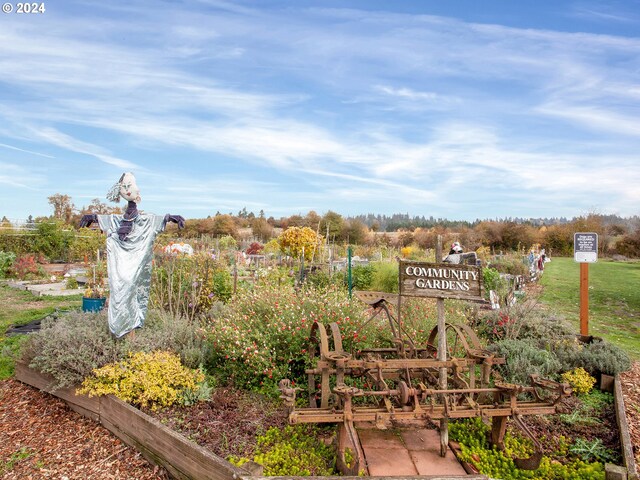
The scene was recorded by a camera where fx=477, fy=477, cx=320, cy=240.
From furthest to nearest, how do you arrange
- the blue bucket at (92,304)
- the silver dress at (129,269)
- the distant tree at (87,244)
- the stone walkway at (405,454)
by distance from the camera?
the distant tree at (87,244), the blue bucket at (92,304), the silver dress at (129,269), the stone walkway at (405,454)

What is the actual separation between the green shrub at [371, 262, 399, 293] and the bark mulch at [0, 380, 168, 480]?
26.1 feet

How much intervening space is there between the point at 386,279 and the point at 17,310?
8.57 m

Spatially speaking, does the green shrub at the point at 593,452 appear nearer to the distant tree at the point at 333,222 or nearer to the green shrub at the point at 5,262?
the green shrub at the point at 5,262

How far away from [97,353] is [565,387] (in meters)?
4.48

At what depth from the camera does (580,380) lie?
213 inches

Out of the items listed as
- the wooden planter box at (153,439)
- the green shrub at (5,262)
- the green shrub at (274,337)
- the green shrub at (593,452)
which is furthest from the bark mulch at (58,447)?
the green shrub at (5,262)

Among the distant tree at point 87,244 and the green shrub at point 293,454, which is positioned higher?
the distant tree at point 87,244

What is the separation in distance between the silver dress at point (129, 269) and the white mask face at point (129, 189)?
23cm

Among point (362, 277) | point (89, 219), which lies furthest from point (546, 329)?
point (362, 277)

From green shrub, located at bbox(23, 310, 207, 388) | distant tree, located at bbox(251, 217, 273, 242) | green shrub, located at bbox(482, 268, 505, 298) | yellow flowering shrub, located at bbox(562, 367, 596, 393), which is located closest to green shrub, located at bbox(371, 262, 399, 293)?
green shrub, located at bbox(482, 268, 505, 298)

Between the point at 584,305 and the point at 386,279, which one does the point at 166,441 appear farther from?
the point at 386,279

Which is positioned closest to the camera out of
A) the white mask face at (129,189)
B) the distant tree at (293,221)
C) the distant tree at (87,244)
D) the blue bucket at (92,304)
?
the white mask face at (129,189)

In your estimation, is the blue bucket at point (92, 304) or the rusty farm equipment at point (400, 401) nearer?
the rusty farm equipment at point (400, 401)

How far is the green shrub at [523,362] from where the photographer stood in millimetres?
5320
